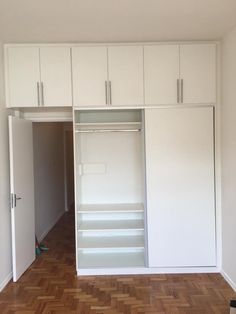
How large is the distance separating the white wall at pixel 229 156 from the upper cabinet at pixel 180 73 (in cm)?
19

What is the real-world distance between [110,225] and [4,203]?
4.35 feet

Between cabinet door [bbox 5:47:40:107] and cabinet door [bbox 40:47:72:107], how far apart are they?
0.08 metres

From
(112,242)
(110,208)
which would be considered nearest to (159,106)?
(110,208)

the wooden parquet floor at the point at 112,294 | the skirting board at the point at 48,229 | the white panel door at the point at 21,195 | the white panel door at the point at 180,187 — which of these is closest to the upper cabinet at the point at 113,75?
the white panel door at the point at 180,187

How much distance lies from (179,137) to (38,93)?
5.67 feet

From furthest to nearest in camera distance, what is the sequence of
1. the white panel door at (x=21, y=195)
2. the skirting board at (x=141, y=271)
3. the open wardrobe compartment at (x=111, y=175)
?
the open wardrobe compartment at (x=111, y=175) < the skirting board at (x=141, y=271) < the white panel door at (x=21, y=195)

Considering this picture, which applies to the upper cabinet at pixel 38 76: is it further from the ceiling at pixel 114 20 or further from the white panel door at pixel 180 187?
the white panel door at pixel 180 187

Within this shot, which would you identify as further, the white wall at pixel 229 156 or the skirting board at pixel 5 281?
the skirting board at pixel 5 281

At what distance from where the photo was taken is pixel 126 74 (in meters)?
3.73

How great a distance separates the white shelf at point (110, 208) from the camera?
390 centimetres

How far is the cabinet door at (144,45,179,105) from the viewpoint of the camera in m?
3.72

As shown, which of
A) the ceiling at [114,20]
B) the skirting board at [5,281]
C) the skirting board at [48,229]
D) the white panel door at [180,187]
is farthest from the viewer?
the skirting board at [48,229]

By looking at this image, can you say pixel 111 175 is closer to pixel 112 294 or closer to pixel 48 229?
pixel 112 294

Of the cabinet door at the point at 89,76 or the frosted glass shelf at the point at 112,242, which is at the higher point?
the cabinet door at the point at 89,76
